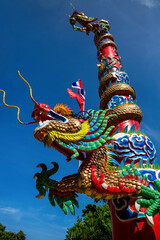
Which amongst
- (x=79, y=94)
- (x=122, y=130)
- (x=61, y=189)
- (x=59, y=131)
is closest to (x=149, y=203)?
(x=61, y=189)

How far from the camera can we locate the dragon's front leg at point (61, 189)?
15.4 feet

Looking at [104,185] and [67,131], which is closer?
[104,185]

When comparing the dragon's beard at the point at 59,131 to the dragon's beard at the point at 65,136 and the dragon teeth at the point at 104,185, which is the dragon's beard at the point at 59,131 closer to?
the dragon's beard at the point at 65,136

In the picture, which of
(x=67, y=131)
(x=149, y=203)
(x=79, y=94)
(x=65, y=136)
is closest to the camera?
(x=149, y=203)

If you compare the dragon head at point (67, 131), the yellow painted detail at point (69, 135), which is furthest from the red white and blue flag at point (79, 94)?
the yellow painted detail at point (69, 135)

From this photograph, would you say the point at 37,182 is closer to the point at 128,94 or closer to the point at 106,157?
the point at 106,157

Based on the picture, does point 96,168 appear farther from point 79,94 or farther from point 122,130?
point 79,94

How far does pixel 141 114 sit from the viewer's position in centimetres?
764

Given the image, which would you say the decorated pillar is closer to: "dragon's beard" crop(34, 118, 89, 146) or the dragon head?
the dragon head

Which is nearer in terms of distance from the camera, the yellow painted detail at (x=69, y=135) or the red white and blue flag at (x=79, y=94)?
the yellow painted detail at (x=69, y=135)

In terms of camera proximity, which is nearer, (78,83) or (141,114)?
(78,83)

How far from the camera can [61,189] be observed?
4754 millimetres

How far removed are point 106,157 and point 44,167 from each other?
1.49m

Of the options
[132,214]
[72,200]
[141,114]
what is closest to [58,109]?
[72,200]
